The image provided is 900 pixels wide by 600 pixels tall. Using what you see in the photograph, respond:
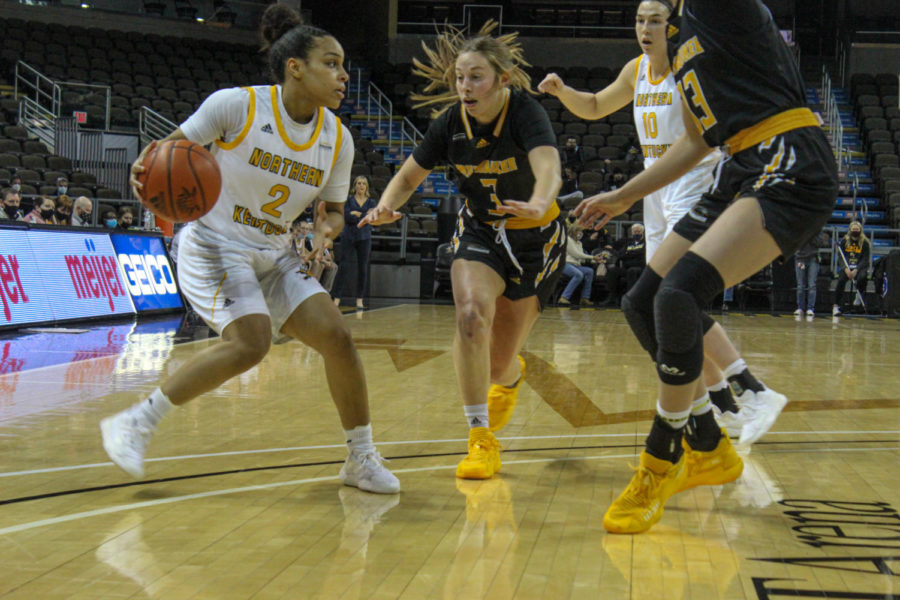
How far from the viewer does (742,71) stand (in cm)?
296

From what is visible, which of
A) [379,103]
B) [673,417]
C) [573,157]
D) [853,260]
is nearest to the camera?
[673,417]

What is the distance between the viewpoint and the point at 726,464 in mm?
3514

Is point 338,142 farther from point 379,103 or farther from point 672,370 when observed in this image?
point 379,103

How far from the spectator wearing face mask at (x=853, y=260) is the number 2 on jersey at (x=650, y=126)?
11.8 meters

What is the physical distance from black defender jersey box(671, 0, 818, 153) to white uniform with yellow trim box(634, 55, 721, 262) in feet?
4.76

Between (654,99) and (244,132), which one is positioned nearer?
(244,132)

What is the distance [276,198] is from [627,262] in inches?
493

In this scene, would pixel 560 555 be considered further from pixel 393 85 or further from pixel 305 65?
pixel 393 85

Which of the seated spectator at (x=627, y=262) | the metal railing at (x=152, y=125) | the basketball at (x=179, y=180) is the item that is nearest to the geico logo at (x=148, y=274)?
the metal railing at (x=152, y=125)

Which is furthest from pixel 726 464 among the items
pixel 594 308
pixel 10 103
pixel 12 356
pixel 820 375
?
pixel 10 103

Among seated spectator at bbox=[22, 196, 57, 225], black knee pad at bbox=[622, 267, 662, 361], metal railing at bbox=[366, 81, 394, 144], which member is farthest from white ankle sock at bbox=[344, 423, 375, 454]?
metal railing at bbox=[366, 81, 394, 144]

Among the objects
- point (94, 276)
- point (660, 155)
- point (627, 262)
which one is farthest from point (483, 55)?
point (627, 262)

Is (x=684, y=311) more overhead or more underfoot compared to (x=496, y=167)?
more underfoot

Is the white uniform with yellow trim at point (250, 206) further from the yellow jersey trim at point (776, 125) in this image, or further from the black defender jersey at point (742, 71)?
the yellow jersey trim at point (776, 125)
